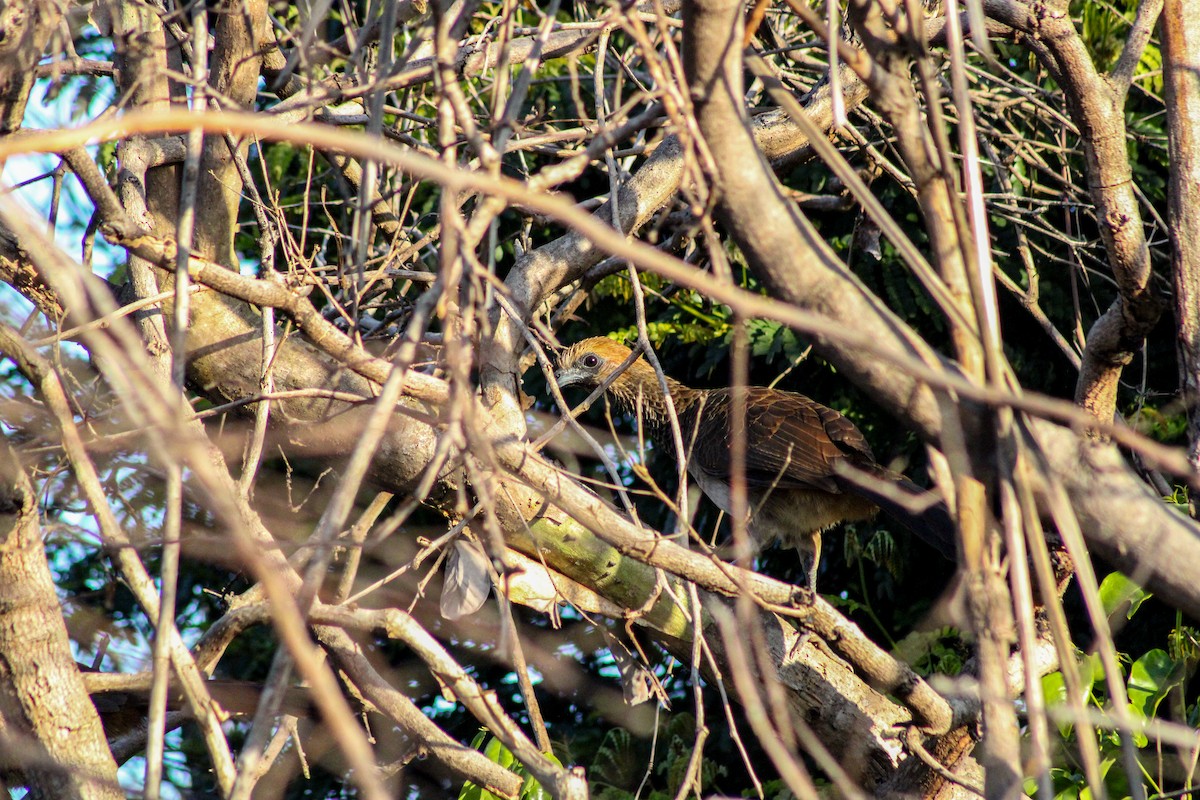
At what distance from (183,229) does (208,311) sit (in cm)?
168

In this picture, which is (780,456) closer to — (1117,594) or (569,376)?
(569,376)

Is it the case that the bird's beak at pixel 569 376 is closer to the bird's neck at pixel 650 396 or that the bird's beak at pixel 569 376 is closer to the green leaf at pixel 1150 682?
the bird's neck at pixel 650 396

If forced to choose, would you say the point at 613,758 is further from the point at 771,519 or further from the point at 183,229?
the point at 183,229

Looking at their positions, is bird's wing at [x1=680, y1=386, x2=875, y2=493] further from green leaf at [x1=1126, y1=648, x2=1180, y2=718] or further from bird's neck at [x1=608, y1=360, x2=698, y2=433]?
green leaf at [x1=1126, y1=648, x2=1180, y2=718]

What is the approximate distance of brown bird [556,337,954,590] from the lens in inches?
172

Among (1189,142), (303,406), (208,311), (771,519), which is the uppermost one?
(1189,142)

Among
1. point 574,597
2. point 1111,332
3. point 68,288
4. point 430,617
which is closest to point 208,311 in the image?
point 574,597

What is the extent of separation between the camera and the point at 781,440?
460 cm

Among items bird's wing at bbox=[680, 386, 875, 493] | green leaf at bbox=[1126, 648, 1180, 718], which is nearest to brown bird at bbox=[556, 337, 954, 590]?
bird's wing at bbox=[680, 386, 875, 493]

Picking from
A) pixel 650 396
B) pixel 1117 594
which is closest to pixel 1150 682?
pixel 1117 594

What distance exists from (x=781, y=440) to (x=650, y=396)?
122 centimetres

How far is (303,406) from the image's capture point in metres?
3.45

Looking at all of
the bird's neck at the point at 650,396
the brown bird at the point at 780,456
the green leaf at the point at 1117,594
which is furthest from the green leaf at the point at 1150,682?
the bird's neck at the point at 650,396

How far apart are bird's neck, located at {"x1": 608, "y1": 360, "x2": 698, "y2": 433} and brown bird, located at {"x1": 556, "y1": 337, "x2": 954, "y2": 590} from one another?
0.01 meters
